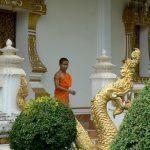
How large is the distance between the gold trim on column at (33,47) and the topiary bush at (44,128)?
4119 millimetres

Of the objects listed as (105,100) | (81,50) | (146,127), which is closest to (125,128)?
(146,127)

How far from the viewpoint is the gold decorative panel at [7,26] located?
10.2 metres

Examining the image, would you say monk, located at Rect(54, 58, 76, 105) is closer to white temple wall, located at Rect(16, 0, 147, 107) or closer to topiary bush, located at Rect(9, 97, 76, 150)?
white temple wall, located at Rect(16, 0, 147, 107)

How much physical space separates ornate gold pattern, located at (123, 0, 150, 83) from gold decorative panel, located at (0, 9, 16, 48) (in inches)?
133

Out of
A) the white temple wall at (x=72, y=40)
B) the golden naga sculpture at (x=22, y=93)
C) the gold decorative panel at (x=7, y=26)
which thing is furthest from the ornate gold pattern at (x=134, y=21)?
the golden naga sculpture at (x=22, y=93)

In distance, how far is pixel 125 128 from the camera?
12.6 feet

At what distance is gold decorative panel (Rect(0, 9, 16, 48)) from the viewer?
10.2 metres

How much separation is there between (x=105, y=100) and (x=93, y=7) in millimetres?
6278

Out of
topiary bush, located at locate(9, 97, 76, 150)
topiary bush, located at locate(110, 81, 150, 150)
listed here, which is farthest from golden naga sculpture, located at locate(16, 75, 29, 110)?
topiary bush, located at locate(110, 81, 150, 150)

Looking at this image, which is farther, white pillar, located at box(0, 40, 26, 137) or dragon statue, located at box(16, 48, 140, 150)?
white pillar, located at box(0, 40, 26, 137)

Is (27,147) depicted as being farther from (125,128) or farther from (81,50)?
(81,50)

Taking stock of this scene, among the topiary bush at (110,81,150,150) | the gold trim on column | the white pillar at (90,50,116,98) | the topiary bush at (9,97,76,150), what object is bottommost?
the topiary bush at (9,97,76,150)

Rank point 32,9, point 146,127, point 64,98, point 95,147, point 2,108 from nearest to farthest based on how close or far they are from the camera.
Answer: point 146,127 → point 95,147 → point 2,108 → point 64,98 → point 32,9

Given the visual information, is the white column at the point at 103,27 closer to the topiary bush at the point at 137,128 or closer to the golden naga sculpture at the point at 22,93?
the golden naga sculpture at the point at 22,93
